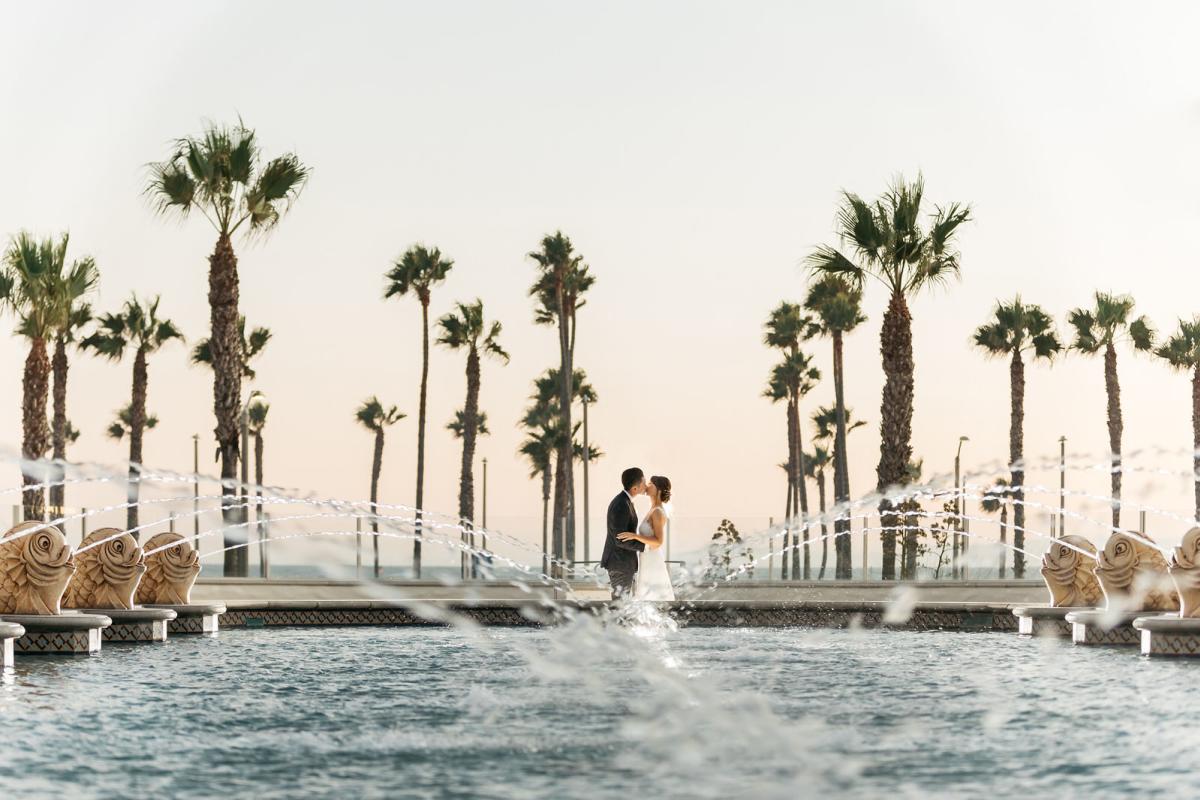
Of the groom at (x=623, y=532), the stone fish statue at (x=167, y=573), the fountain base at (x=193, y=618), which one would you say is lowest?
the fountain base at (x=193, y=618)

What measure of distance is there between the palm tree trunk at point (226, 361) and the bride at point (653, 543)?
20.3 metres

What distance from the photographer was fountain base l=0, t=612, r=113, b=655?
17.0m

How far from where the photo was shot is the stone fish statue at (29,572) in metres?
17.3

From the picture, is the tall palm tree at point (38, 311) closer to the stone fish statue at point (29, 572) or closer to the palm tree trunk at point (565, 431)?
the palm tree trunk at point (565, 431)

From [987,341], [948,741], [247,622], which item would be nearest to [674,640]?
[247,622]

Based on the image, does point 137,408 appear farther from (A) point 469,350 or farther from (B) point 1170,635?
(B) point 1170,635

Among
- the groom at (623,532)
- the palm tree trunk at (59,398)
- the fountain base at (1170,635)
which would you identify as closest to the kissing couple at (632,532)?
the groom at (623,532)

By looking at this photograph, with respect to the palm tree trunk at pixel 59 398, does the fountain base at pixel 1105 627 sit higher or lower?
lower

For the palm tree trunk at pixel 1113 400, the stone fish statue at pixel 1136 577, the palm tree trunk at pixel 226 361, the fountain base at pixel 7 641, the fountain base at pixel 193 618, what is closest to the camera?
the fountain base at pixel 7 641

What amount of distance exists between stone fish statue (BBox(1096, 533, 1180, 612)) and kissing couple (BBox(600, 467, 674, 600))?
17.4 feet

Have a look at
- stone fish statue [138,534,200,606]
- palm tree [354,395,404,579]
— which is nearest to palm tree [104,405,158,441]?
palm tree [354,395,404,579]

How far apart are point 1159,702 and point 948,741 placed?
123 inches

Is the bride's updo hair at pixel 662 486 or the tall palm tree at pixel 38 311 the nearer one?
the bride's updo hair at pixel 662 486

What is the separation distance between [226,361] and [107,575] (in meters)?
17.3
